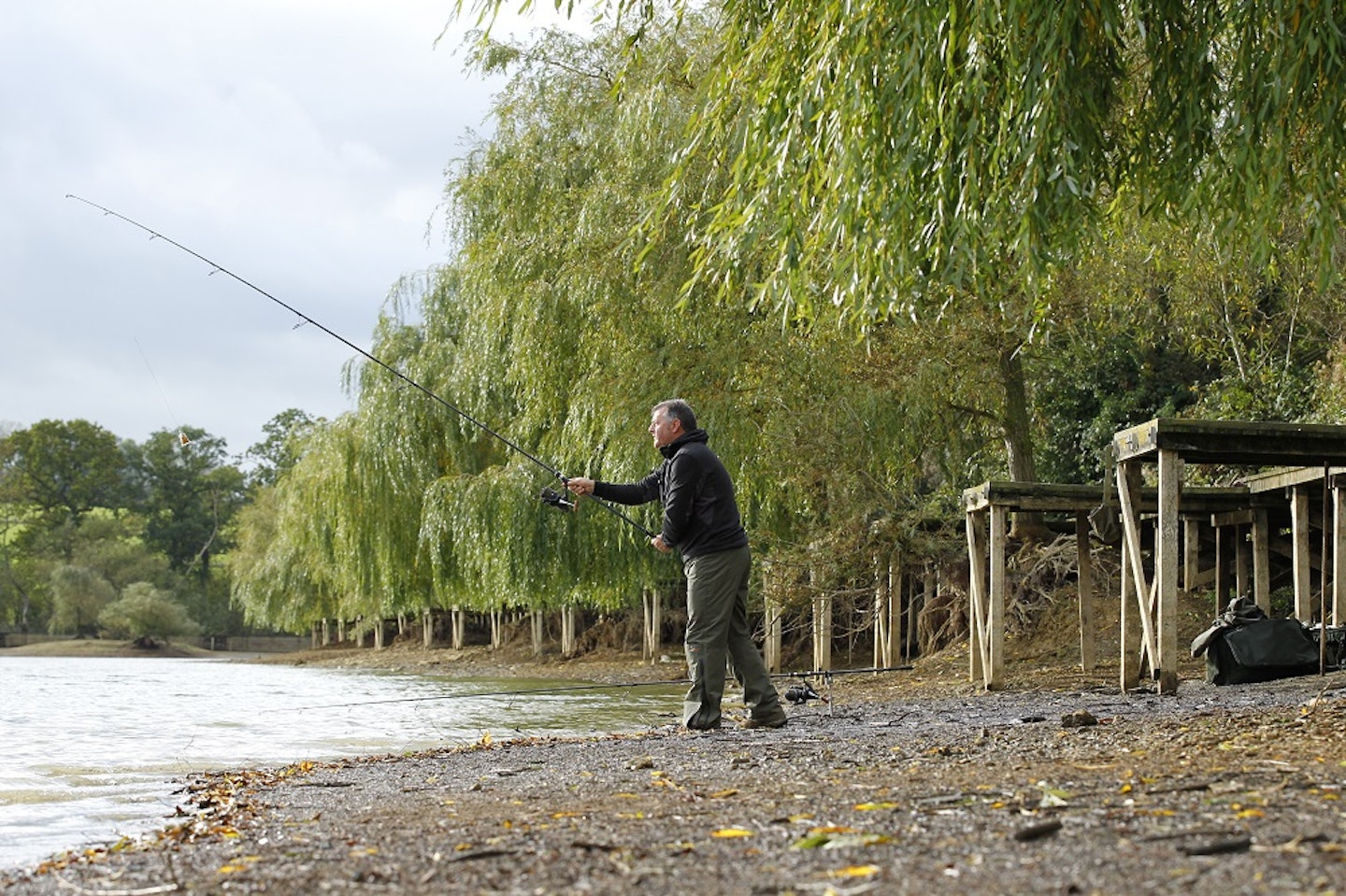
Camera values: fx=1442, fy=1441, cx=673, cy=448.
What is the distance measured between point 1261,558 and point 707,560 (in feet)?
24.5

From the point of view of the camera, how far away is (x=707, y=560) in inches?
332

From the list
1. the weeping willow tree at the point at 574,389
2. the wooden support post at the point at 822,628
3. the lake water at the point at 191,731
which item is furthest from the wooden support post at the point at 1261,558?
the lake water at the point at 191,731

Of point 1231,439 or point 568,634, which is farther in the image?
point 568,634

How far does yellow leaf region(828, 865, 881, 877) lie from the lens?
3555mm

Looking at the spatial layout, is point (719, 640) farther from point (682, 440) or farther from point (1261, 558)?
point (1261, 558)

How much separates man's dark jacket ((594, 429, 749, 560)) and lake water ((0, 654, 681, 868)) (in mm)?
2641

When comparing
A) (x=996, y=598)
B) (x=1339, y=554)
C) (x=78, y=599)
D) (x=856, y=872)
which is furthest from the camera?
(x=78, y=599)

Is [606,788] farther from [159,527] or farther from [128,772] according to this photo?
[159,527]

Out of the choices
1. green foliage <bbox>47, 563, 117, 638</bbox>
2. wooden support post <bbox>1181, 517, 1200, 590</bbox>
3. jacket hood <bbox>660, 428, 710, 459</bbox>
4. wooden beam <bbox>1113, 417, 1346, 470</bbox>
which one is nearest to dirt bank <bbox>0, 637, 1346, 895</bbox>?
jacket hood <bbox>660, 428, 710, 459</bbox>

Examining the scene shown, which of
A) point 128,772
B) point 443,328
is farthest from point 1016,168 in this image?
point 443,328

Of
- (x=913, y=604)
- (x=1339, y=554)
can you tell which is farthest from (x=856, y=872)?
(x=913, y=604)

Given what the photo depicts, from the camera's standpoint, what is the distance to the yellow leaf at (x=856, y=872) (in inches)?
140

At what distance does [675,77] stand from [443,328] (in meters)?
8.80

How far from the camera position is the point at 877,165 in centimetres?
667
